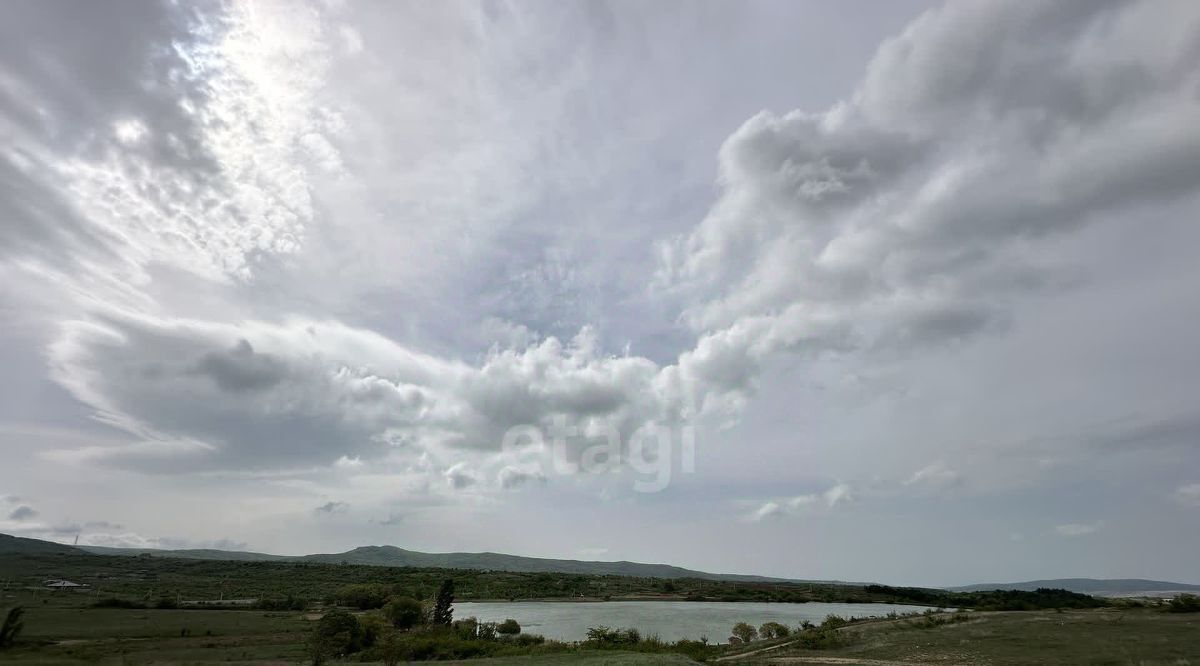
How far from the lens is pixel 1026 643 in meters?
32.8

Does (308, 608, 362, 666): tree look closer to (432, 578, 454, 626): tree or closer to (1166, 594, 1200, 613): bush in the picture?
(432, 578, 454, 626): tree

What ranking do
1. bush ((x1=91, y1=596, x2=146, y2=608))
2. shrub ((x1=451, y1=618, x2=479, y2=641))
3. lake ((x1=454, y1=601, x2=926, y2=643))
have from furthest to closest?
bush ((x1=91, y1=596, x2=146, y2=608)) → lake ((x1=454, y1=601, x2=926, y2=643)) → shrub ((x1=451, y1=618, x2=479, y2=641))

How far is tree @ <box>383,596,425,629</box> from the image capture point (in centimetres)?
5631

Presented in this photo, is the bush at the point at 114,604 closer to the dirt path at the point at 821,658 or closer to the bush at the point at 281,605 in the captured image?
the bush at the point at 281,605

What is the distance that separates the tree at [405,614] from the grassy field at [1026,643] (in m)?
34.7

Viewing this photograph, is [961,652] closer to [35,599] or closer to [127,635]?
[127,635]

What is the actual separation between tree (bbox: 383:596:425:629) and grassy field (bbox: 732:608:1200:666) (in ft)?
114

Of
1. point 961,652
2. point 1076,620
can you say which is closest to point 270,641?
point 961,652

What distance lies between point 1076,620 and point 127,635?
7156 centimetres

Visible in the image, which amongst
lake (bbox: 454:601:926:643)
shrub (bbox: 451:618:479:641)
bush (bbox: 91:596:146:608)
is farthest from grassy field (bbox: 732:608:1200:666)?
bush (bbox: 91:596:146:608)

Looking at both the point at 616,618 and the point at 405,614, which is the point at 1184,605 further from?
the point at 405,614

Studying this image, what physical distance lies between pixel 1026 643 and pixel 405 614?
50349 mm

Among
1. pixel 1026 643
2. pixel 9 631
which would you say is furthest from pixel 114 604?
pixel 1026 643

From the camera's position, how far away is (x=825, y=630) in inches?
1688
